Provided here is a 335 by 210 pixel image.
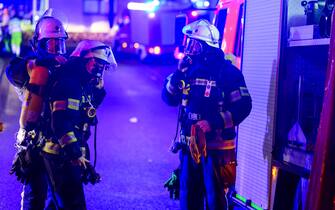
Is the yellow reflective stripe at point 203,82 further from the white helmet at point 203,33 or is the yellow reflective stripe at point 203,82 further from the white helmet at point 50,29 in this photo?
the white helmet at point 50,29

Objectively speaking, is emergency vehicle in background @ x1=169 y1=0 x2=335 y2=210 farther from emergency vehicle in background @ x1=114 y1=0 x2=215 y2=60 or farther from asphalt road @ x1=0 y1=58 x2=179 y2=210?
emergency vehicle in background @ x1=114 y1=0 x2=215 y2=60

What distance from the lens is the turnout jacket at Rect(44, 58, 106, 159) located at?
3.83 meters

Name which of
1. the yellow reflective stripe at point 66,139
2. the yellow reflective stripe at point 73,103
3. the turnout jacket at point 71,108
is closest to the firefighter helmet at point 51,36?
the turnout jacket at point 71,108

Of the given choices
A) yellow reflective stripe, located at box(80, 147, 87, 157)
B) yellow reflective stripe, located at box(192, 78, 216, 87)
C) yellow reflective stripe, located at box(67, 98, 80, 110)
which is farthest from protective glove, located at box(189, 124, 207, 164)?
yellow reflective stripe, located at box(67, 98, 80, 110)

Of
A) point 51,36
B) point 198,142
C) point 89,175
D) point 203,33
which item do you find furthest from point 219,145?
point 51,36

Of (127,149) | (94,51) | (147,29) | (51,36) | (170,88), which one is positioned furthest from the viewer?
(147,29)

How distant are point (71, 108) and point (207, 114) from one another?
121 cm

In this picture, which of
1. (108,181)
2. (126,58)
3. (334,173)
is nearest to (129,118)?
(108,181)

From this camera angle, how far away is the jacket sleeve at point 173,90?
14.5 feet

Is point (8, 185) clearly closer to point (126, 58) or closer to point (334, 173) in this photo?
point (334, 173)

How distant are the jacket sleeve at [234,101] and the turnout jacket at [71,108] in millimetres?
1142

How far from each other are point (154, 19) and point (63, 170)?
18.4 metres

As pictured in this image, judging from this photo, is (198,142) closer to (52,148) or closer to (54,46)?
(52,148)

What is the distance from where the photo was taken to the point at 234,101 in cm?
421
